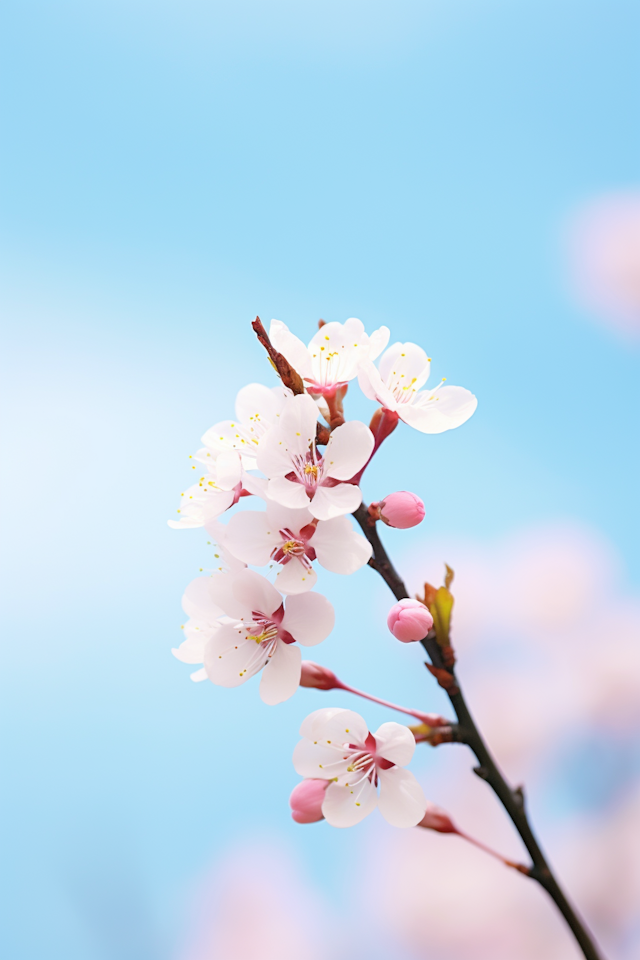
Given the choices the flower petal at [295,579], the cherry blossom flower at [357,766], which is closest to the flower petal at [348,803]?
the cherry blossom flower at [357,766]

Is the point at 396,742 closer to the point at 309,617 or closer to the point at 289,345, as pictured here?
the point at 309,617

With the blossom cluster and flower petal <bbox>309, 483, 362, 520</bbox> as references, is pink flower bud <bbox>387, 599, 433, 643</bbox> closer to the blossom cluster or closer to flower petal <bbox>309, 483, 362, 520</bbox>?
the blossom cluster

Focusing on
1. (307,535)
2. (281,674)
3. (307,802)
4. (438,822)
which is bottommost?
(438,822)

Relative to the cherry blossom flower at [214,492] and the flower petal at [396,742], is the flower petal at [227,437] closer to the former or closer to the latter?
the cherry blossom flower at [214,492]

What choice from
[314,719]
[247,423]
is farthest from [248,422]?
[314,719]

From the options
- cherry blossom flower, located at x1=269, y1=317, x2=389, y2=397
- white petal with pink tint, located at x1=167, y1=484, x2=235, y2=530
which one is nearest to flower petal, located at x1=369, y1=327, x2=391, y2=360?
cherry blossom flower, located at x1=269, y1=317, x2=389, y2=397

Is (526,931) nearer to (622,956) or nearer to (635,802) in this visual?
(622,956)

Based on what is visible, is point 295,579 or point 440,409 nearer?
point 295,579

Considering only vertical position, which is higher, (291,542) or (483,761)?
(291,542)
